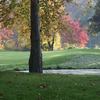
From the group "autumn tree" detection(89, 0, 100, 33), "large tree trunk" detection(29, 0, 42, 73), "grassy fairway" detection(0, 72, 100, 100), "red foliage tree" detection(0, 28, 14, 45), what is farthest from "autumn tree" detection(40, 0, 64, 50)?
"red foliage tree" detection(0, 28, 14, 45)

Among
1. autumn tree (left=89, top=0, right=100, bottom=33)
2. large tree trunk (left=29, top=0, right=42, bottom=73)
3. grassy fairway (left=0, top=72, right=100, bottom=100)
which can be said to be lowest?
grassy fairway (left=0, top=72, right=100, bottom=100)

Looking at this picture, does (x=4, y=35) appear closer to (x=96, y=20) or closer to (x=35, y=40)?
(x=96, y=20)

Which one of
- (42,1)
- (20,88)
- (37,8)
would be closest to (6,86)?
(20,88)

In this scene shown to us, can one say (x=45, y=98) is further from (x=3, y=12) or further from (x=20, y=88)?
(x=3, y=12)

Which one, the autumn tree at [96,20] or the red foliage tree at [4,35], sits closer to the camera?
the autumn tree at [96,20]

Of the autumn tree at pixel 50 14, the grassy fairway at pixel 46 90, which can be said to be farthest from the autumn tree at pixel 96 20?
the grassy fairway at pixel 46 90

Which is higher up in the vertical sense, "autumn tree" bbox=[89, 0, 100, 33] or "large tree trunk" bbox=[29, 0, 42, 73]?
"autumn tree" bbox=[89, 0, 100, 33]

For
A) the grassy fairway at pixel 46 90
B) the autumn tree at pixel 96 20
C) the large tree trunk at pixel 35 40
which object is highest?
the autumn tree at pixel 96 20

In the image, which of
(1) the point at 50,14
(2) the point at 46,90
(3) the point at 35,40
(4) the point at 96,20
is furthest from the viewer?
(4) the point at 96,20

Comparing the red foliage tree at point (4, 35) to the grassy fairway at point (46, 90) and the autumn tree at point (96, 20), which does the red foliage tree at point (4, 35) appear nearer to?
the autumn tree at point (96, 20)

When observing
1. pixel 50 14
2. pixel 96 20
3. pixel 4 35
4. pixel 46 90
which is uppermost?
pixel 96 20

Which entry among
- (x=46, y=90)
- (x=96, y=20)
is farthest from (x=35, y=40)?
(x=96, y=20)

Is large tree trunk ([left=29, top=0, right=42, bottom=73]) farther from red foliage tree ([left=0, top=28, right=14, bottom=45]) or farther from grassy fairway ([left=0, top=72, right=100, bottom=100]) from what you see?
red foliage tree ([left=0, top=28, right=14, bottom=45])

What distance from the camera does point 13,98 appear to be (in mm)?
9562
